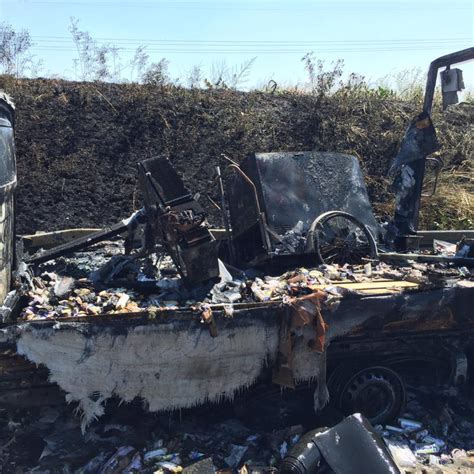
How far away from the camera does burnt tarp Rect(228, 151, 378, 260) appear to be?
4.45m

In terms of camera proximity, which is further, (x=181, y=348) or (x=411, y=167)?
(x=411, y=167)

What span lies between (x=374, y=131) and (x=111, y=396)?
915cm

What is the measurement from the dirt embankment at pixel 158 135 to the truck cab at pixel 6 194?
16.5 feet

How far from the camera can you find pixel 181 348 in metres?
3.07

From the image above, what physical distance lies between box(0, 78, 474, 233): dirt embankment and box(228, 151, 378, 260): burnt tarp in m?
3.96

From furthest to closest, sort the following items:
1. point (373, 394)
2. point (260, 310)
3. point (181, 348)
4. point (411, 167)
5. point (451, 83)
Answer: point (411, 167)
point (451, 83)
point (373, 394)
point (260, 310)
point (181, 348)

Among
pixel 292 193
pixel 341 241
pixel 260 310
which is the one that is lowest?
pixel 260 310

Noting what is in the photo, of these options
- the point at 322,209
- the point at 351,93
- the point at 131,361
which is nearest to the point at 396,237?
the point at 322,209

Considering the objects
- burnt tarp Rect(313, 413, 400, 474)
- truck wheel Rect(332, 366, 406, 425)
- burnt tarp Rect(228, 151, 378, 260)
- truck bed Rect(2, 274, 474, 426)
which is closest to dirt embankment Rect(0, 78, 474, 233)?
burnt tarp Rect(228, 151, 378, 260)

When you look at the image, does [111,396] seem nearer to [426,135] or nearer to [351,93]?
[426,135]

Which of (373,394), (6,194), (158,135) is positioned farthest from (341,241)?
(158,135)

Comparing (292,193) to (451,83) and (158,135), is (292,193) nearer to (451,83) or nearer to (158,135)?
(451,83)

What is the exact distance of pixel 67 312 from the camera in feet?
9.99

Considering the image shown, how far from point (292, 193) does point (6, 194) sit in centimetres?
244
